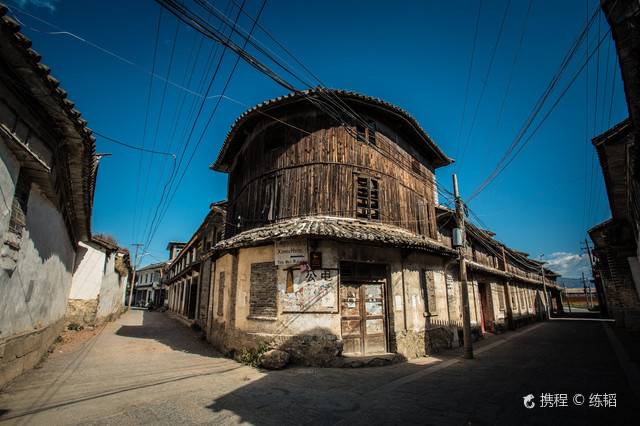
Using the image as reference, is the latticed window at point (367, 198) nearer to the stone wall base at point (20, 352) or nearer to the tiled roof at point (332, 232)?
the tiled roof at point (332, 232)

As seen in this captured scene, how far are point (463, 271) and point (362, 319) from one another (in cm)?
425

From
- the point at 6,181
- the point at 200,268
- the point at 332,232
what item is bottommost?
the point at 200,268

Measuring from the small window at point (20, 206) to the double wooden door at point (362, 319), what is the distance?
7.96 meters

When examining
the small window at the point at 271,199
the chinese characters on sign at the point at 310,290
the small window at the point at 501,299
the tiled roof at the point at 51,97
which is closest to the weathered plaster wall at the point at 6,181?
the tiled roof at the point at 51,97

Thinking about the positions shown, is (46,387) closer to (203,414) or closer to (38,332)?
(38,332)

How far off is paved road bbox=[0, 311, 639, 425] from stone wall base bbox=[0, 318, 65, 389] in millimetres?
276

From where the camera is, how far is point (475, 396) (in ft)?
19.1

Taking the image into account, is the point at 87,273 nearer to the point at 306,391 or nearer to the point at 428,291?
the point at 306,391

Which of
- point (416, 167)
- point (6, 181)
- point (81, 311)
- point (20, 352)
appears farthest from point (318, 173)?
point (81, 311)

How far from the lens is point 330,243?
31.3 ft

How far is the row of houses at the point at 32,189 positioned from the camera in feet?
14.7

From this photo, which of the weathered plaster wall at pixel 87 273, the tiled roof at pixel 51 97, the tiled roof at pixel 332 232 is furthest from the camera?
the weathered plaster wall at pixel 87 273

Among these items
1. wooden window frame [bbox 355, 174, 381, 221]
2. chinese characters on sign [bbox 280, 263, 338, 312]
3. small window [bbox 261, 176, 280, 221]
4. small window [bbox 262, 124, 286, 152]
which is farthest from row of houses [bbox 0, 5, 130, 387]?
wooden window frame [bbox 355, 174, 381, 221]

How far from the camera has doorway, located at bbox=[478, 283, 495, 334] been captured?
62.3ft
